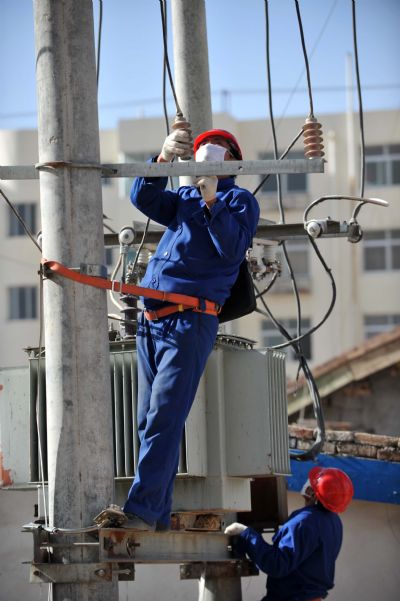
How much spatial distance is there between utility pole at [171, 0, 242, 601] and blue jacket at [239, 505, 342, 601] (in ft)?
7.87

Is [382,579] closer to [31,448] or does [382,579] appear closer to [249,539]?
[249,539]

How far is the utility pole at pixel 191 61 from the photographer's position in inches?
334

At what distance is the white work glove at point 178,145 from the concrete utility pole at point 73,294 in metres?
0.39

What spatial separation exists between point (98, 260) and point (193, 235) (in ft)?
1.90

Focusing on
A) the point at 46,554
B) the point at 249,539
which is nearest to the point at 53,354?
the point at 46,554

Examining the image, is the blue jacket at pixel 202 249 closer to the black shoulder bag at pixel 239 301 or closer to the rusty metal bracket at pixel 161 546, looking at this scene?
the black shoulder bag at pixel 239 301

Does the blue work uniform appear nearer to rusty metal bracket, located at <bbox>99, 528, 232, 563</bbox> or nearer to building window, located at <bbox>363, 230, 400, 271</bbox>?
rusty metal bracket, located at <bbox>99, 528, 232, 563</bbox>

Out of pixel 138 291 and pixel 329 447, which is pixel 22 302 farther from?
pixel 138 291

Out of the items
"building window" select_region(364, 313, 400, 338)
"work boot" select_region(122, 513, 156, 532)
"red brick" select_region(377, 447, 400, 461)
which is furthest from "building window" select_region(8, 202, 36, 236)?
"work boot" select_region(122, 513, 156, 532)

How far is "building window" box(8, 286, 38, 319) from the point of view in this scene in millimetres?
48188

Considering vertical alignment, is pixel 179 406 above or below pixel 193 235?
below

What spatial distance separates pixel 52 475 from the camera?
6.04 m

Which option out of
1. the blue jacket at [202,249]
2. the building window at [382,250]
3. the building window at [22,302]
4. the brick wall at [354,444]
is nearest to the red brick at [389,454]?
the brick wall at [354,444]

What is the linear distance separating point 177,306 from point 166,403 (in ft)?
1.63
